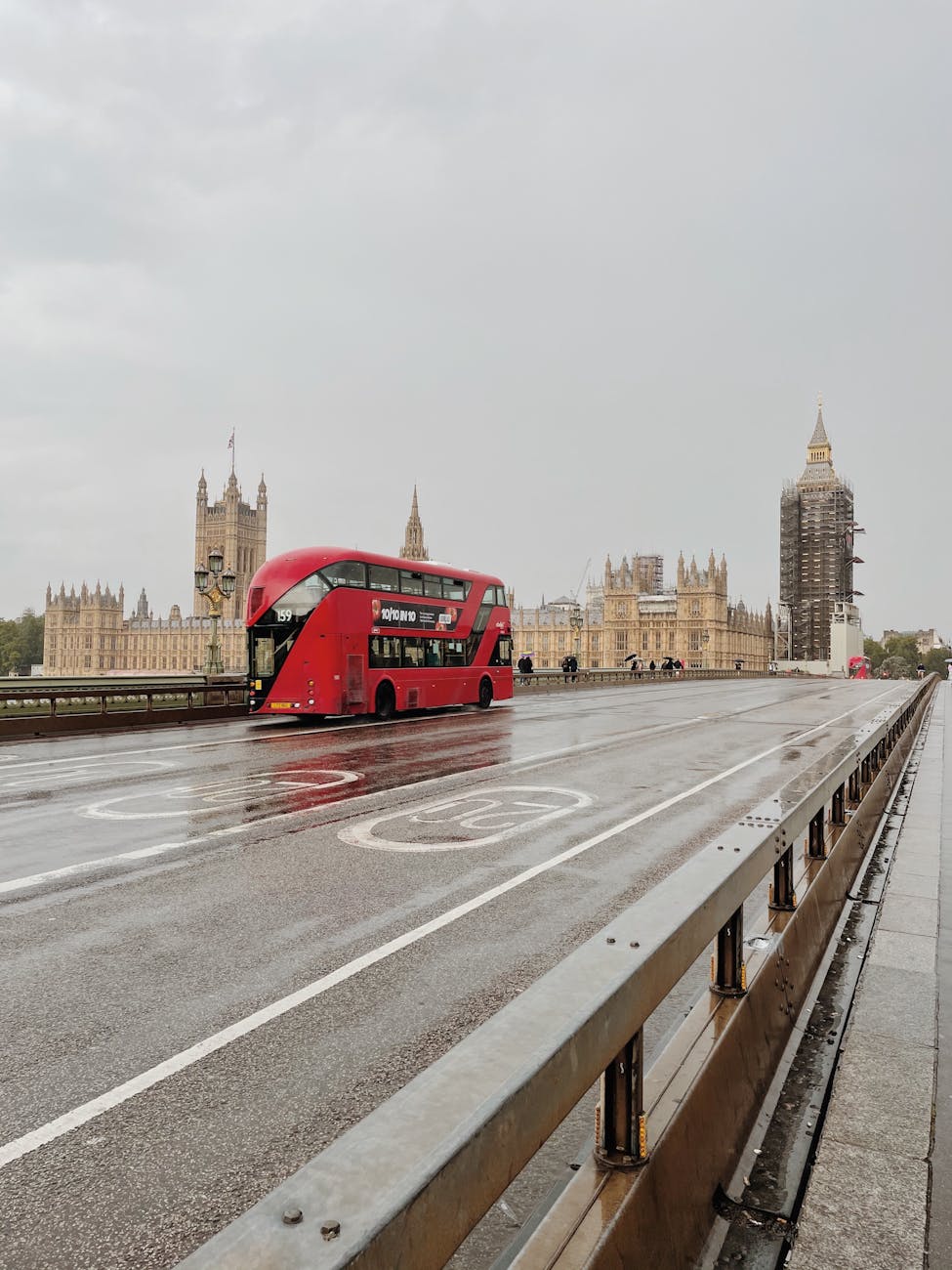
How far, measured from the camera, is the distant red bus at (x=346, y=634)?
2331 centimetres

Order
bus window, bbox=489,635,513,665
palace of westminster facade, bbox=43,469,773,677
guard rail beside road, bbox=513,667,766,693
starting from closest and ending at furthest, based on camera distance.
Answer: bus window, bbox=489,635,513,665 < guard rail beside road, bbox=513,667,766,693 < palace of westminster facade, bbox=43,469,773,677

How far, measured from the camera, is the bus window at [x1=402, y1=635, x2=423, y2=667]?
26.8 metres

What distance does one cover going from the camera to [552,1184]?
337cm

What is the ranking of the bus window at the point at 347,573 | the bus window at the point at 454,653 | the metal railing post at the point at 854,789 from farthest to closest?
the bus window at the point at 454,653 < the bus window at the point at 347,573 < the metal railing post at the point at 854,789

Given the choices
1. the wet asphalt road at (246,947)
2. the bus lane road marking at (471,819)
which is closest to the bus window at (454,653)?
the wet asphalt road at (246,947)

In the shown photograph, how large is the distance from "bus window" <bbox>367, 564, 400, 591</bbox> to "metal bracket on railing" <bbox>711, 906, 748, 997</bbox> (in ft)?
70.4

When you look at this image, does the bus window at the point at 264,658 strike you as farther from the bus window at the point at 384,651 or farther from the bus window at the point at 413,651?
the bus window at the point at 413,651

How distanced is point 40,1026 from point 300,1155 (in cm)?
195

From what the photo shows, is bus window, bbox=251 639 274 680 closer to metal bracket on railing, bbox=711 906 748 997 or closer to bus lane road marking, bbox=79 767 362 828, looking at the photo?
bus lane road marking, bbox=79 767 362 828

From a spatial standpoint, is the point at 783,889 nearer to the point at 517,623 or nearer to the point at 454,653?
the point at 454,653

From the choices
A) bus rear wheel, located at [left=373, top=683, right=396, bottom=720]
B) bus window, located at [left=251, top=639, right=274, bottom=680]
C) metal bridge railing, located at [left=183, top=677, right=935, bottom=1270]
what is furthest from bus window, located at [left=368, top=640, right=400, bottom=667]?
metal bridge railing, located at [left=183, top=677, right=935, bottom=1270]

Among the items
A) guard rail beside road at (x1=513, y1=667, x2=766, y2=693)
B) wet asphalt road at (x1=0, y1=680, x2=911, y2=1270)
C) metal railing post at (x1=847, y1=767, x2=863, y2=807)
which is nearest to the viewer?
wet asphalt road at (x1=0, y1=680, x2=911, y2=1270)

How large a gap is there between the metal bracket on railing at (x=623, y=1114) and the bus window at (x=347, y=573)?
21302 millimetres

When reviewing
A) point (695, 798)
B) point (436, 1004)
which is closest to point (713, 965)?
point (436, 1004)
